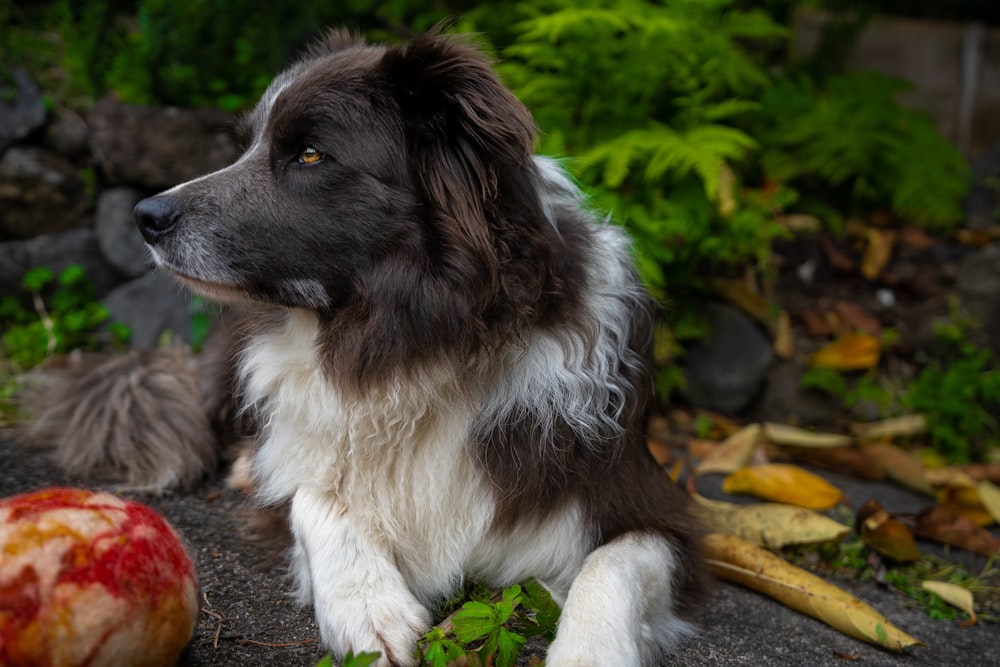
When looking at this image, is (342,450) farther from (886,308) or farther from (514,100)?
(886,308)

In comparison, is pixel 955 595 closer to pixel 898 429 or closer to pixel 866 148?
pixel 898 429

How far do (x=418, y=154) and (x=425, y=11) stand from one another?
3.63m

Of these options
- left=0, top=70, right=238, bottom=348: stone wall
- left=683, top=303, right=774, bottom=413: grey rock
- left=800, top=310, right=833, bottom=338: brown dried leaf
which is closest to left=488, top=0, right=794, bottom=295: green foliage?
left=683, top=303, right=774, bottom=413: grey rock

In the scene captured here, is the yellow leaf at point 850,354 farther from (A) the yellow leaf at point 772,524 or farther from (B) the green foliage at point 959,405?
(A) the yellow leaf at point 772,524

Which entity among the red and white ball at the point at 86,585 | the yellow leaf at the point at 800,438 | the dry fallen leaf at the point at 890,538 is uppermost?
the red and white ball at the point at 86,585

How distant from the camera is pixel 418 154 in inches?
98.1

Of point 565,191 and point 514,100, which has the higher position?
point 514,100

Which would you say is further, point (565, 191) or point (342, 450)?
point (565, 191)

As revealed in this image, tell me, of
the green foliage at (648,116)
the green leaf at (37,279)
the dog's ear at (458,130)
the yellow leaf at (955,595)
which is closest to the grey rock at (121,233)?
the green leaf at (37,279)

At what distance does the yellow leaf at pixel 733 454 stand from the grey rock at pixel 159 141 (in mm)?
3190

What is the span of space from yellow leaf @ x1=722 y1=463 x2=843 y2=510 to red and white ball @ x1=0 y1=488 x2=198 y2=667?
98.3 inches

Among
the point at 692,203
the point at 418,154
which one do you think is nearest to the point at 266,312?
the point at 418,154

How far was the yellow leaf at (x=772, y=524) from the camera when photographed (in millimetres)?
3192

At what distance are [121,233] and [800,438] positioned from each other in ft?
13.4
